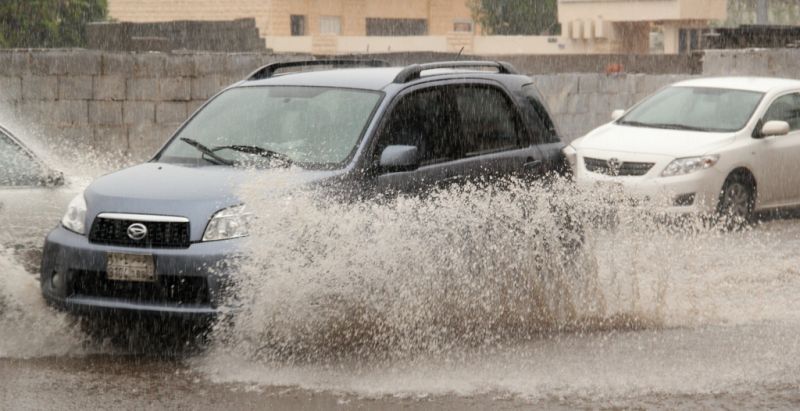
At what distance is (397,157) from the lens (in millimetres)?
8102

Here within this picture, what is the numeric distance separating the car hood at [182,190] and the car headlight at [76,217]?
0.25 feet

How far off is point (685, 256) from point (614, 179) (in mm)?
2554

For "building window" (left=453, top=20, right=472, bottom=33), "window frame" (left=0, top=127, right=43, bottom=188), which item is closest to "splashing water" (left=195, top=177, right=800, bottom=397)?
"window frame" (left=0, top=127, right=43, bottom=188)

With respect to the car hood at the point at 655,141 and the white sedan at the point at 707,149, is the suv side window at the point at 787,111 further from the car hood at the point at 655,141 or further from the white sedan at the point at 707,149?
the car hood at the point at 655,141

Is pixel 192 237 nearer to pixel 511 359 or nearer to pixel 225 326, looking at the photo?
pixel 225 326

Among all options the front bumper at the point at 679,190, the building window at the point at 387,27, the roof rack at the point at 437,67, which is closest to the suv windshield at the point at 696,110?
the front bumper at the point at 679,190

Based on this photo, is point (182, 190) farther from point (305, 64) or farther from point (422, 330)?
point (305, 64)

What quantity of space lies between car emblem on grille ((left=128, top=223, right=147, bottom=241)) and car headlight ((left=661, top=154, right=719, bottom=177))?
7.66m

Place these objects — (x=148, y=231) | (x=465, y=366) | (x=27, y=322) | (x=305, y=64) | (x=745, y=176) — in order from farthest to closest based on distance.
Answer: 1. (x=745, y=176)
2. (x=305, y=64)
3. (x=27, y=322)
4. (x=148, y=231)
5. (x=465, y=366)

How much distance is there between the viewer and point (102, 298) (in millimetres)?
7520

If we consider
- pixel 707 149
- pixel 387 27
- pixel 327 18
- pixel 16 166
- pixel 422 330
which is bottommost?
pixel 422 330

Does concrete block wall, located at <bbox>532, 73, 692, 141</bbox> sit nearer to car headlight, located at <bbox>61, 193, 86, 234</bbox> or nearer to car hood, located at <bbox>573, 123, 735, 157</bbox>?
car hood, located at <bbox>573, 123, 735, 157</bbox>

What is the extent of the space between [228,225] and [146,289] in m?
0.54

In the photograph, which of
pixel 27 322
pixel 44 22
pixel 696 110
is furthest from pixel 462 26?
pixel 27 322
